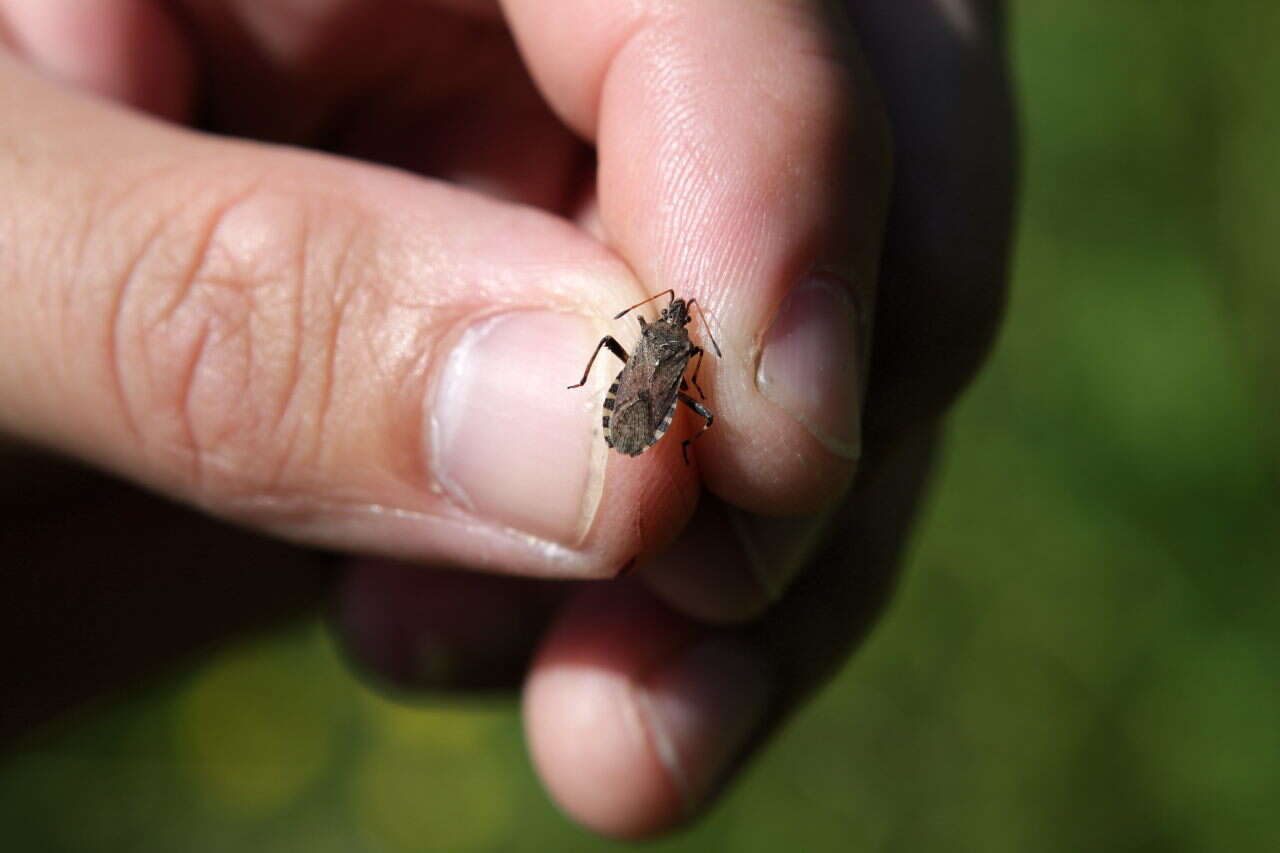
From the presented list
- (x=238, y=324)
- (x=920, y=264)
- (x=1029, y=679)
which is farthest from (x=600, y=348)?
(x=1029, y=679)

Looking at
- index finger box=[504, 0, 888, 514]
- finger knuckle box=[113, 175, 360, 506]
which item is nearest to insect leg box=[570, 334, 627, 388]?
index finger box=[504, 0, 888, 514]

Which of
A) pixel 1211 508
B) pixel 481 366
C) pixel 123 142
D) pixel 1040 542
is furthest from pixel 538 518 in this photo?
pixel 1211 508

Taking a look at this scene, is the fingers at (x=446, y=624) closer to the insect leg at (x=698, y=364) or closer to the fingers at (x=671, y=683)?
the fingers at (x=671, y=683)

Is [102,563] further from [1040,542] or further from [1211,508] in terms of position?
[1211,508]

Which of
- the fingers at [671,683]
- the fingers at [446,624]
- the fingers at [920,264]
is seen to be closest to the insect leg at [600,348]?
the fingers at [920,264]

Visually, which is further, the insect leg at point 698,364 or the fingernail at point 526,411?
the insect leg at point 698,364

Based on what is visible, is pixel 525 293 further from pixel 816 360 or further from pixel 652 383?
pixel 816 360

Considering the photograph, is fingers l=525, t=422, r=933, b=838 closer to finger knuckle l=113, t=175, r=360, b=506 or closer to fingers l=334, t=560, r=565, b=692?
fingers l=334, t=560, r=565, b=692
